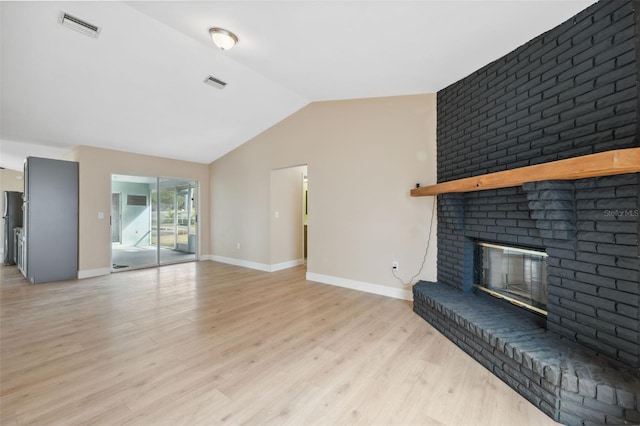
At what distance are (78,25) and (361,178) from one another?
145 inches

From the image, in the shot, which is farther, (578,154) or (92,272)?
(92,272)

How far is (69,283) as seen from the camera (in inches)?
182

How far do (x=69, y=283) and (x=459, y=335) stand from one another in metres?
5.99

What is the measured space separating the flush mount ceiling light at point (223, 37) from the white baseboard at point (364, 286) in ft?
11.7

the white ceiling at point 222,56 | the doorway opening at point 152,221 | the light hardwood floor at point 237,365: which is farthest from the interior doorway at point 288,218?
the doorway opening at point 152,221

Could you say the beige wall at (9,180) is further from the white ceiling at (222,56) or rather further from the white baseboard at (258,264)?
the white baseboard at (258,264)

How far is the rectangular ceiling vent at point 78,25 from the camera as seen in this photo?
2.61m

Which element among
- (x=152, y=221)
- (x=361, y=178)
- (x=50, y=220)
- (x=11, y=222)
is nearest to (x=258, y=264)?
(x=152, y=221)

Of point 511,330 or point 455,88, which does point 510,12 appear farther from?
point 511,330

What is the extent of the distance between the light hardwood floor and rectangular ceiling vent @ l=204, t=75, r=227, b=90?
10.1 feet

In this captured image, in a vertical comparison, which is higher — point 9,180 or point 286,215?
point 9,180

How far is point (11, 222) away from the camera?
618 centimetres

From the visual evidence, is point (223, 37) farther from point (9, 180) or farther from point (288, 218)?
point (9, 180)

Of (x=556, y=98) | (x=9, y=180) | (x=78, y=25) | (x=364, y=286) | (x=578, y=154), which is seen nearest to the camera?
(x=578, y=154)
